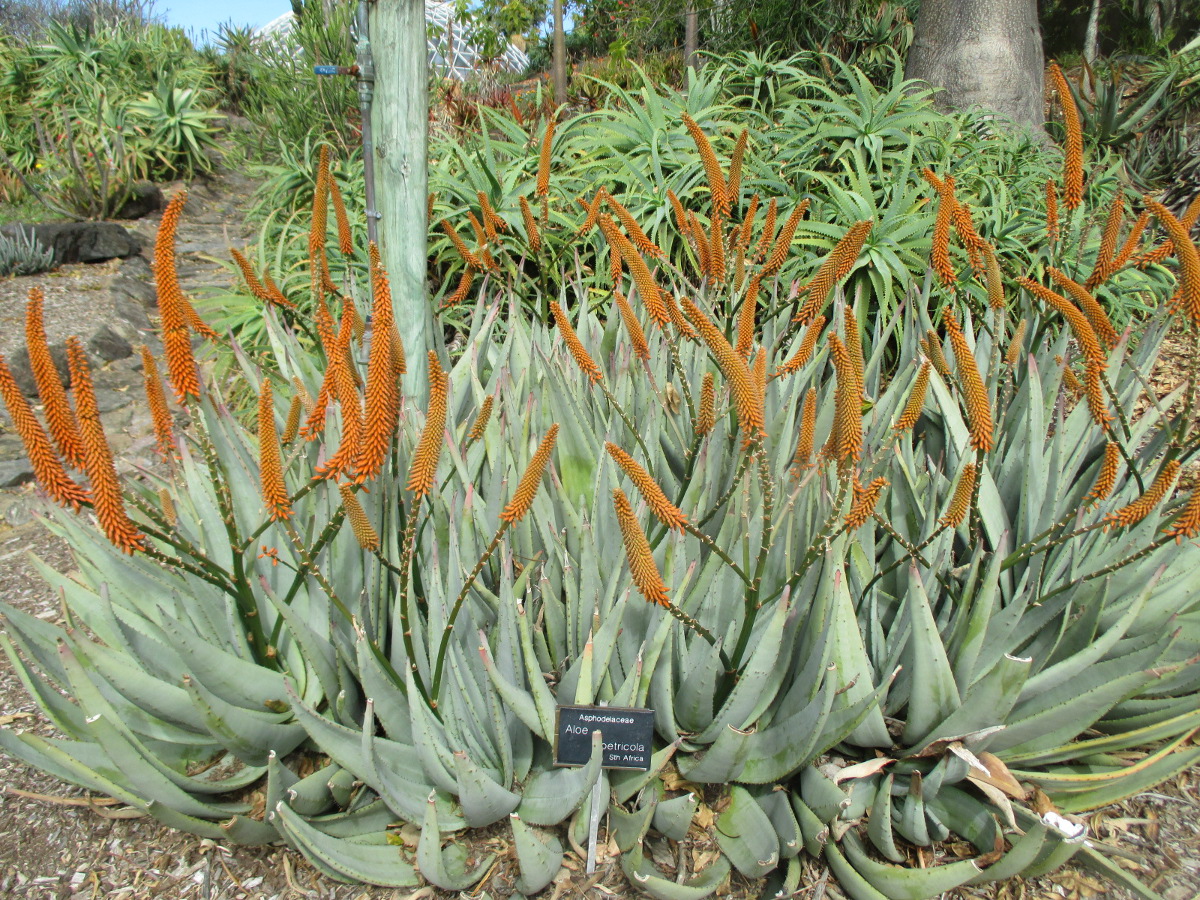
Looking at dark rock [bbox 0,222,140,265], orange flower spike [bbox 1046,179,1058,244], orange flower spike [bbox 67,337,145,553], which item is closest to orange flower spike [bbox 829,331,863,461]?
orange flower spike [bbox 1046,179,1058,244]

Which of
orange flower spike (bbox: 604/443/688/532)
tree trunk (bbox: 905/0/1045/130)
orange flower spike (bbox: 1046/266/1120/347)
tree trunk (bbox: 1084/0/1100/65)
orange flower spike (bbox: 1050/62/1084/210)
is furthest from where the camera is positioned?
tree trunk (bbox: 1084/0/1100/65)

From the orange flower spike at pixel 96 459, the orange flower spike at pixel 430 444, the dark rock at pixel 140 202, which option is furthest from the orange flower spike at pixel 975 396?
the dark rock at pixel 140 202

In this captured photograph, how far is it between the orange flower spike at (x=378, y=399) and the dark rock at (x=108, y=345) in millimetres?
4312

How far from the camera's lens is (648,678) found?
1513 mm

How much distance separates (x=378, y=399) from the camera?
130 cm

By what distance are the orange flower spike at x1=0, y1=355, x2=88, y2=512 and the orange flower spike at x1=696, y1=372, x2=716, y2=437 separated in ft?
3.57

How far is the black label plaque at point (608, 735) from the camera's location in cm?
144

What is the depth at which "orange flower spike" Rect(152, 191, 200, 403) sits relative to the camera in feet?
4.07

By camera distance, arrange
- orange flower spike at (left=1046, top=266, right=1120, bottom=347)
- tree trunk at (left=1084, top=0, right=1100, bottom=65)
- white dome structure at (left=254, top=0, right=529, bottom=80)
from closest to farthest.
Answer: orange flower spike at (left=1046, top=266, right=1120, bottom=347) < tree trunk at (left=1084, top=0, right=1100, bottom=65) < white dome structure at (left=254, top=0, right=529, bottom=80)

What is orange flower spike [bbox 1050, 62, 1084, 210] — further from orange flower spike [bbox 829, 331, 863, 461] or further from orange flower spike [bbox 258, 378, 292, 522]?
orange flower spike [bbox 258, 378, 292, 522]

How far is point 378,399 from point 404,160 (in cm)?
126

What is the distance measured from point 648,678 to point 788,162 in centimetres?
358

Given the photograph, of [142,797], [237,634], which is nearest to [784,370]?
[237,634]

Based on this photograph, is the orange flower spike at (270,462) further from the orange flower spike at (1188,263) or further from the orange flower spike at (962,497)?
the orange flower spike at (1188,263)
